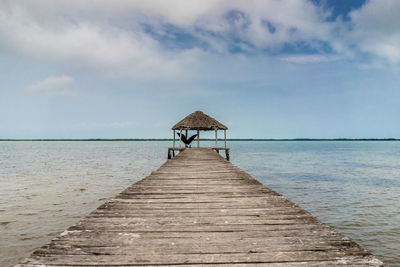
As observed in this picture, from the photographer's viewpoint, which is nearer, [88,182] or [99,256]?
[99,256]

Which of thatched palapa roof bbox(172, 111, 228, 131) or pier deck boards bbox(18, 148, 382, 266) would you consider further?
thatched palapa roof bbox(172, 111, 228, 131)

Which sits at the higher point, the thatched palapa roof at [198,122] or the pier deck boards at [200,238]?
the thatched palapa roof at [198,122]

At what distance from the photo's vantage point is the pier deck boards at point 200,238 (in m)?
2.31

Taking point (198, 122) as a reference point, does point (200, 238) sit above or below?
below

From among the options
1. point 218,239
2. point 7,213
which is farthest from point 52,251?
point 7,213

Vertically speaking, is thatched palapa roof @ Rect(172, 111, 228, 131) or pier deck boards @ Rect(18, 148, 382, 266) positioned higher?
thatched palapa roof @ Rect(172, 111, 228, 131)

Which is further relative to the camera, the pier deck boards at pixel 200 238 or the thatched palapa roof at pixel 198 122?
the thatched palapa roof at pixel 198 122

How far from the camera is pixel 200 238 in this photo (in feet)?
9.18

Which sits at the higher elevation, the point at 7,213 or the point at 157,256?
the point at 157,256

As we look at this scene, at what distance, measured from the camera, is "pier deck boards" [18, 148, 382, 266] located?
231cm

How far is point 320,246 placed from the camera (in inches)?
101

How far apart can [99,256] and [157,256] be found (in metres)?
0.54

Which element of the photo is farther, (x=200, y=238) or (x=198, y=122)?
(x=198, y=122)

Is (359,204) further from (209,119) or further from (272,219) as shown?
(209,119)
